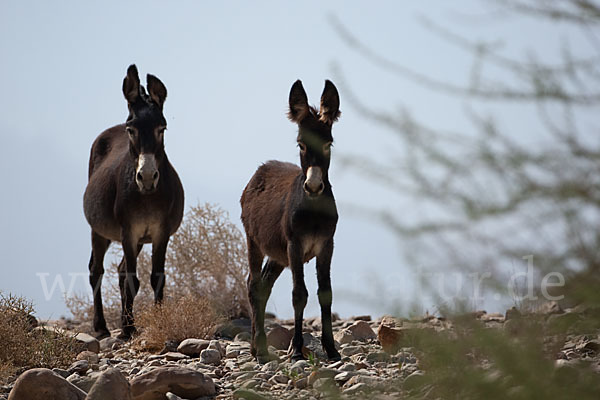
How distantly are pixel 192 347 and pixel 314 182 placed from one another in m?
2.49

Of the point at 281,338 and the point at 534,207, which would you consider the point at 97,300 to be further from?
the point at 534,207

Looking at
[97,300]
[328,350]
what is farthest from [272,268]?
[97,300]

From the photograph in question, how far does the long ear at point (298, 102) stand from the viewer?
261 inches

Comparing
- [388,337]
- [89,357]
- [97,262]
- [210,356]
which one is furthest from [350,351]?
[97,262]

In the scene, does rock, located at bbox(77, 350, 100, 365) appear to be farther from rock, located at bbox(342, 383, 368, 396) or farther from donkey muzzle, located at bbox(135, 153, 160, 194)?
rock, located at bbox(342, 383, 368, 396)

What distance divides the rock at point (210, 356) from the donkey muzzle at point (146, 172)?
95.5 inches

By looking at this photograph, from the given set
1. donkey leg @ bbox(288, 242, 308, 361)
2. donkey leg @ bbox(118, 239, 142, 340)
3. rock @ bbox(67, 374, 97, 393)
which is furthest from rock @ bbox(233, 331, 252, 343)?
rock @ bbox(67, 374, 97, 393)

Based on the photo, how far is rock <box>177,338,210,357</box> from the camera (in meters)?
7.22

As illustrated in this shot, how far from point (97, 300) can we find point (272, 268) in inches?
151

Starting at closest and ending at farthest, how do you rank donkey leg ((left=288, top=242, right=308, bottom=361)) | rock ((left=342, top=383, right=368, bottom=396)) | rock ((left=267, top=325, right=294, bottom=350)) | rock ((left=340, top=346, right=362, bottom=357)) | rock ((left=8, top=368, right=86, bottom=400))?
rock ((left=342, top=383, right=368, bottom=396)) < rock ((left=8, top=368, right=86, bottom=400)) < donkey leg ((left=288, top=242, right=308, bottom=361)) < rock ((left=340, top=346, right=362, bottom=357)) < rock ((left=267, top=325, right=294, bottom=350))

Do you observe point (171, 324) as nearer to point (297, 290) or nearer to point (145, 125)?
point (297, 290)

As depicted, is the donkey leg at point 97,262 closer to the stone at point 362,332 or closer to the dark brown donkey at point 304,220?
the dark brown donkey at point 304,220

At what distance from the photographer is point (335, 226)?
21.7ft

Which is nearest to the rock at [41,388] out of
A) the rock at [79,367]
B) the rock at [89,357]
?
the rock at [79,367]
